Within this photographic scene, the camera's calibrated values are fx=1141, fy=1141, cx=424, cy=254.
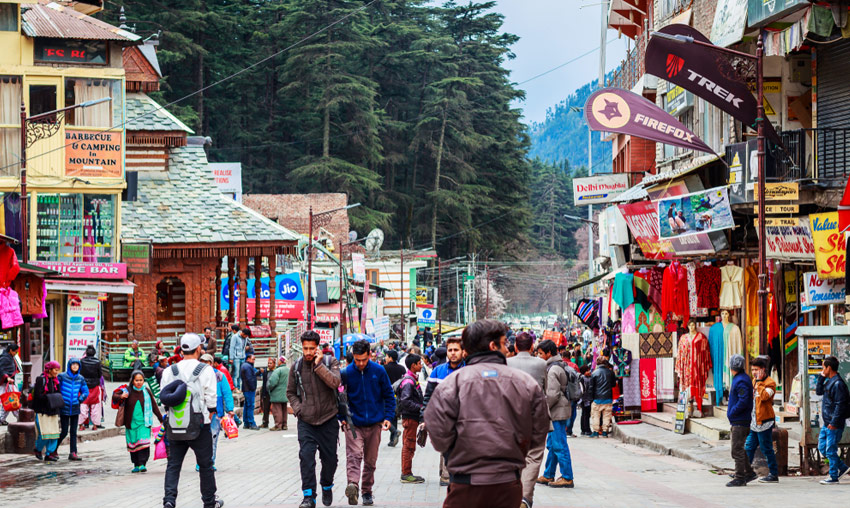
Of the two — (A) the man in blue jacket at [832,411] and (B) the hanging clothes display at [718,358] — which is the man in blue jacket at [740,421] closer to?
(A) the man in blue jacket at [832,411]

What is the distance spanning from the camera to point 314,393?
12000 millimetres

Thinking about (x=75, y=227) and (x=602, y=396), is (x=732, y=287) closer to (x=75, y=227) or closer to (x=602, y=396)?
(x=602, y=396)

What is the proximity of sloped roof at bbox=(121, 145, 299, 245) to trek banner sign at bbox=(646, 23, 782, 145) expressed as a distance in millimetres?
19813

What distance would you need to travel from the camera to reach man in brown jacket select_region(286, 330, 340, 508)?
11.9m

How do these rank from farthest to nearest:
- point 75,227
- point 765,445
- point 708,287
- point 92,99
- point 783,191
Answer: point 75,227 → point 92,99 → point 708,287 → point 783,191 → point 765,445

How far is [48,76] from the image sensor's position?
100ft

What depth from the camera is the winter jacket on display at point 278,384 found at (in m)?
24.4

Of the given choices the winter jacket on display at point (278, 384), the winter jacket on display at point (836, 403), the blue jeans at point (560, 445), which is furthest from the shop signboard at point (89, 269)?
the winter jacket on display at point (836, 403)

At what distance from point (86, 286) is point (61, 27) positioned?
7110 mm

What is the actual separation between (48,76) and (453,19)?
58299 mm

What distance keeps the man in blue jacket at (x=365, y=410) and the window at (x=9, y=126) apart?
20039 mm

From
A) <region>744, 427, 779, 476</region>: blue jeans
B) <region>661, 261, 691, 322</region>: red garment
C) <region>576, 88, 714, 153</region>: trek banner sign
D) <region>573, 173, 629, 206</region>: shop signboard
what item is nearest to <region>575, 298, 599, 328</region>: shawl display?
<region>573, 173, 629, 206</region>: shop signboard

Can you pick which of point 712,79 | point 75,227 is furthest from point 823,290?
point 75,227

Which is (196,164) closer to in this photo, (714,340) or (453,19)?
(714,340)
